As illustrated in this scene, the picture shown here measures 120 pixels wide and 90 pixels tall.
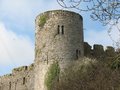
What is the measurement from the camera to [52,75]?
2703cm

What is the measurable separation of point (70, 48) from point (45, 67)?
1948 millimetres

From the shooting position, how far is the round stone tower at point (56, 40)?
27250 millimetres

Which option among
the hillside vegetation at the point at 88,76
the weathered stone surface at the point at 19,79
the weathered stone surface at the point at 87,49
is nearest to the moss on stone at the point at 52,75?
the hillside vegetation at the point at 88,76

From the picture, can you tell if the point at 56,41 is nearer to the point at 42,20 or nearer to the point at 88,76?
the point at 42,20

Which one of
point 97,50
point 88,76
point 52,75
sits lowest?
point 88,76

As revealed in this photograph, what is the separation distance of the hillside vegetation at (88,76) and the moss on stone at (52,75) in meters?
0.44

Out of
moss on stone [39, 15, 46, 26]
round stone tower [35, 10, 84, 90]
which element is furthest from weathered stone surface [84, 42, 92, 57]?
moss on stone [39, 15, 46, 26]

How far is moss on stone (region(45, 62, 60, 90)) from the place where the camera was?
2686cm

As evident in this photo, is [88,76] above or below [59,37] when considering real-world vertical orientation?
below

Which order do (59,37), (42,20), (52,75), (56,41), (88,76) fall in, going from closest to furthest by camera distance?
(88,76) < (52,75) < (56,41) < (59,37) < (42,20)

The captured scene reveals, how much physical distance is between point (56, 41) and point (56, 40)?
0.07 m

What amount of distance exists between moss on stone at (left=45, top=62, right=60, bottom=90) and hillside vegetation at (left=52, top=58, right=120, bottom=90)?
44 centimetres

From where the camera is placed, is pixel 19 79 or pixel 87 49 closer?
pixel 87 49

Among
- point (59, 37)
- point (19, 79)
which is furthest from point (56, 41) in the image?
point (19, 79)
